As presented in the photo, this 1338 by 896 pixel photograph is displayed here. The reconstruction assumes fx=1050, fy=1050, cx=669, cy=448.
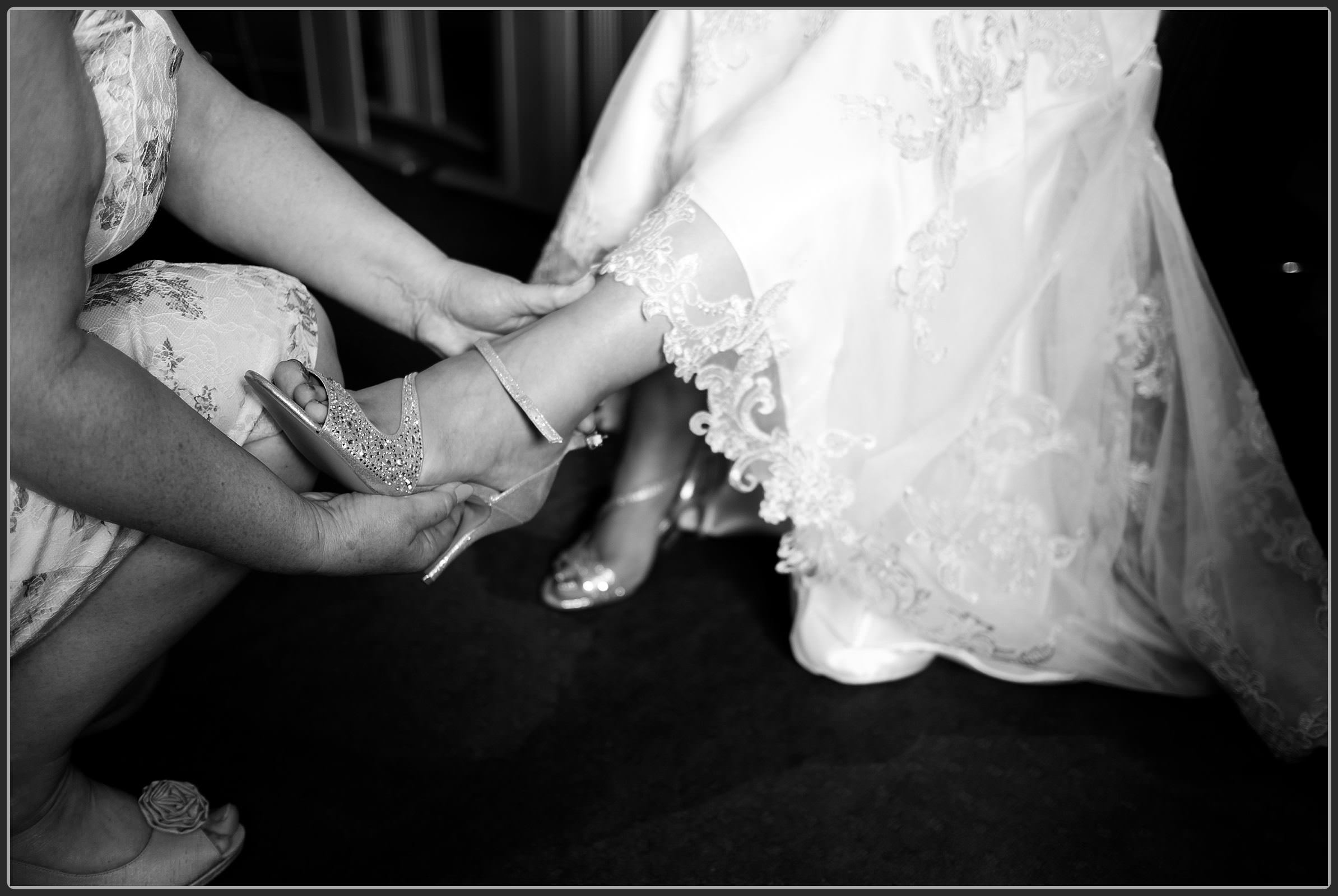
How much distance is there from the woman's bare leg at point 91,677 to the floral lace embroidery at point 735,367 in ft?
1.16

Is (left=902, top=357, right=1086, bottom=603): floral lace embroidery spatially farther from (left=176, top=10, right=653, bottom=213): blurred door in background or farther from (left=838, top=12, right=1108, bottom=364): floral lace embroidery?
(left=176, top=10, right=653, bottom=213): blurred door in background

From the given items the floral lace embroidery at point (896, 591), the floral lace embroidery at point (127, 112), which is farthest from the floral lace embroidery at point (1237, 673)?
the floral lace embroidery at point (127, 112)

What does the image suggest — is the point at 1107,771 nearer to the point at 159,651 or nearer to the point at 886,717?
the point at 886,717

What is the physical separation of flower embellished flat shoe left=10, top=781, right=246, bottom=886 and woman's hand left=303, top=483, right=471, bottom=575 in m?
0.33

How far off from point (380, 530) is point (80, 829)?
0.37m

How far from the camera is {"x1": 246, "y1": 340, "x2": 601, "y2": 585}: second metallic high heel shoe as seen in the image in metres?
0.83

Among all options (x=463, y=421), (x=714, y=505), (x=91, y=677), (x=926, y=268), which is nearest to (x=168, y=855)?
(x=91, y=677)

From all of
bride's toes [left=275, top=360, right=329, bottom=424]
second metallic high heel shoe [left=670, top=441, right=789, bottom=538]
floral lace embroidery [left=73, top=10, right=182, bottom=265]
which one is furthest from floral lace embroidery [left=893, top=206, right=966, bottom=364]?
floral lace embroidery [left=73, top=10, right=182, bottom=265]

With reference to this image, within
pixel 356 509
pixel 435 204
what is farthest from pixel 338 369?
pixel 435 204

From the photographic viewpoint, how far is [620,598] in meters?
1.38

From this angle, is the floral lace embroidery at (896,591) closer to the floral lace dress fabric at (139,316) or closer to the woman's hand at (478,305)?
the woman's hand at (478,305)

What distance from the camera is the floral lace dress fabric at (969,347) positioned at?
1023 mm

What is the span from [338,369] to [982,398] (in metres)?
0.68

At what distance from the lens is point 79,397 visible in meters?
0.67
